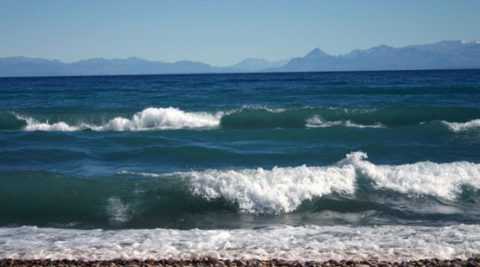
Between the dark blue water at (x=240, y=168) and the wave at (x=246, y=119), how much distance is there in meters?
0.06

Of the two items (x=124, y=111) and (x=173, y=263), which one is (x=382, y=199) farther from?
(x=124, y=111)

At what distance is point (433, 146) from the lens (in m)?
18.3

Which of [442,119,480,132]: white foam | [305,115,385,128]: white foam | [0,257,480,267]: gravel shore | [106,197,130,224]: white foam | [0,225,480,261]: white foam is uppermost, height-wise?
[442,119,480,132]: white foam

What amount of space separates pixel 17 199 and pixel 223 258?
20.6 ft

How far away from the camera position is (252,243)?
8.60 meters

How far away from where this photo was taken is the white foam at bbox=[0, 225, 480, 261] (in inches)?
312

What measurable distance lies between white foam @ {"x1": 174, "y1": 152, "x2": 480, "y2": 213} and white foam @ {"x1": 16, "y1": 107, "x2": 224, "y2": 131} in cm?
1295

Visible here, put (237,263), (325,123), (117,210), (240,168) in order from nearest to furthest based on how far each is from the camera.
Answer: (237,263), (117,210), (240,168), (325,123)

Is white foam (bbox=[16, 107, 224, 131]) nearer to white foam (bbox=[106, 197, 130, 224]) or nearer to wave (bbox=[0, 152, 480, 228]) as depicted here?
wave (bbox=[0, 152, 480, 228])

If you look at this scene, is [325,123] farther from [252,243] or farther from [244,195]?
[252,243]

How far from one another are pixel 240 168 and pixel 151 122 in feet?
41.7

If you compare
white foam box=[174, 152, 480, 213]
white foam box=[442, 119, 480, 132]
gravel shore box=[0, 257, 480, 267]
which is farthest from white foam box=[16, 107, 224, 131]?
gravel shore box=[0, 257, 480, 267]

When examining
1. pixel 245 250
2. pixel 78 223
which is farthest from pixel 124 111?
pixel 245 250

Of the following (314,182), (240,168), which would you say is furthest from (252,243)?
(240,168)
